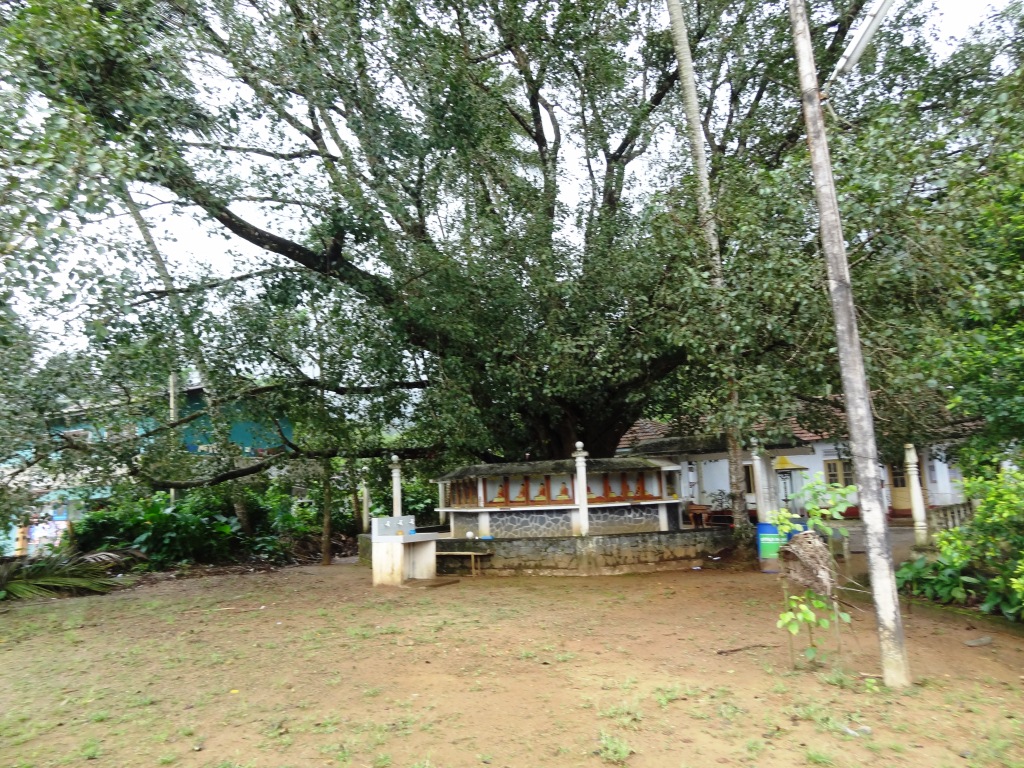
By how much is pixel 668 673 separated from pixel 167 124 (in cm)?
842

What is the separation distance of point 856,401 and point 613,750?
3.26 meters

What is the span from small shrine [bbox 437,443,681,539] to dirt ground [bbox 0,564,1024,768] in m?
3.18

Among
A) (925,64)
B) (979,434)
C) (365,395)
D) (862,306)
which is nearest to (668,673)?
(979,434)

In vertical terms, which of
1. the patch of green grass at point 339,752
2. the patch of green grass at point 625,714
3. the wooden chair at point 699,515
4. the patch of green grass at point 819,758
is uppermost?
the wooden chair at point 699,515

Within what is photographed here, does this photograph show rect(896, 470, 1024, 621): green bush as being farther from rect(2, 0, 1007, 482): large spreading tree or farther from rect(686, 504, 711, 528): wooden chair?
rect(686, 504, 711, 528): wooden chair

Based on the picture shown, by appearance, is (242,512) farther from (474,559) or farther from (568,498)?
(568,498)

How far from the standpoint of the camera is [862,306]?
28.2 feet

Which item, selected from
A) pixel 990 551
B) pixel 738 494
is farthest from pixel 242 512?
pixel 990 551

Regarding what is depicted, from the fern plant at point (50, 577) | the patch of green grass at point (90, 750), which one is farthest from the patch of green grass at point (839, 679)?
the fern plant at point (50, 577)

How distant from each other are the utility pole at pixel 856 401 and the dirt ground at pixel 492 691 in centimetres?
39

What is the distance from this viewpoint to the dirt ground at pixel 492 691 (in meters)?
4.43

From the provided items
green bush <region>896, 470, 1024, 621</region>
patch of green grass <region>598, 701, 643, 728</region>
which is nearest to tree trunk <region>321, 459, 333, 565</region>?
patch of green grass <region>598, 701, 643, 728</region>

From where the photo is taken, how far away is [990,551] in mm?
6629

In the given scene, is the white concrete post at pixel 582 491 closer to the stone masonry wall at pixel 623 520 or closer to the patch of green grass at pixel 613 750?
the stone masonry wall at pixel 623 520
